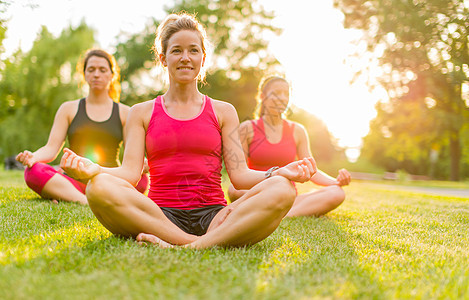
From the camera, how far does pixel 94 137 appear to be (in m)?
4.98

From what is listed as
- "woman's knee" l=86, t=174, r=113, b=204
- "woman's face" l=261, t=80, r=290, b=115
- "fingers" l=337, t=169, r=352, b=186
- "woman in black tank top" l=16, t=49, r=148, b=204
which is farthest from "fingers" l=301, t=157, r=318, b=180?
"woman in black tank top" l=16, t=49, r=148, b=204

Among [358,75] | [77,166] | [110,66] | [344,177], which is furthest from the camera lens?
[358,75]

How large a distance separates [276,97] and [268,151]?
0.71 m

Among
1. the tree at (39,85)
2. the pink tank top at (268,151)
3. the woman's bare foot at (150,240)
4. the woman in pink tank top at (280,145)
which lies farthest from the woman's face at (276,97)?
the tree at (39,85)

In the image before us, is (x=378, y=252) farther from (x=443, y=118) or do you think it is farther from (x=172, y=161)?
(x=443, y=118)

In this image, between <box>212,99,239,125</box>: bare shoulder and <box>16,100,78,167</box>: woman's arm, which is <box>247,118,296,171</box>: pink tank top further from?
<box>16,100,78,167</box>: woman's arm

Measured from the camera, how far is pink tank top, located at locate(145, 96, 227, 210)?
2.77 m

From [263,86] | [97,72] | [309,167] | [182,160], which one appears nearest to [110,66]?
[97,72]

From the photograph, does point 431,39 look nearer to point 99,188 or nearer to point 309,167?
point 309,167

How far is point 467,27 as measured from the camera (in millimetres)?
5695

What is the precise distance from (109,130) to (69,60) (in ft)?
61.1

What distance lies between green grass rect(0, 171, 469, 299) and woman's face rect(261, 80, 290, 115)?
201 cm

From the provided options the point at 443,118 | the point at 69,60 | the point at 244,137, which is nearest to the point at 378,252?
the point at 244,137

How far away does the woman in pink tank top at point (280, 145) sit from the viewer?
4637 millimetres
